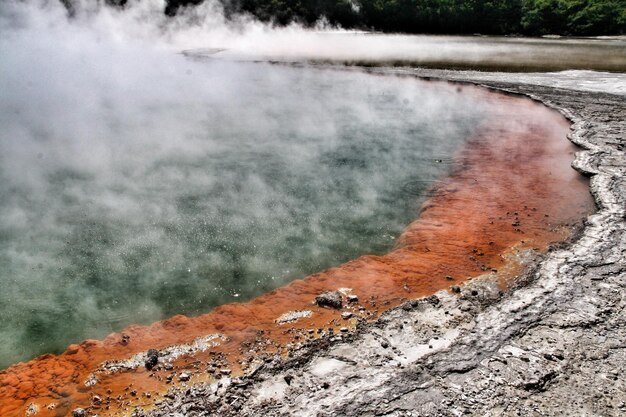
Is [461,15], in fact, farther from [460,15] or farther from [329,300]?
[329,300]

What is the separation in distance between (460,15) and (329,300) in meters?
41.2

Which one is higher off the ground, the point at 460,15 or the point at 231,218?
the point at 460,15

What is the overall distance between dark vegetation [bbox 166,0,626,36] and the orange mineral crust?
34001 millimetres

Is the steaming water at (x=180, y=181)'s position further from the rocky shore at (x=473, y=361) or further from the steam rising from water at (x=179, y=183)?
the rocky shore at (x=473, y=361)

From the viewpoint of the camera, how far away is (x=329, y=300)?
3895 millimetres

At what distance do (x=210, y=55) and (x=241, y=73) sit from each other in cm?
582

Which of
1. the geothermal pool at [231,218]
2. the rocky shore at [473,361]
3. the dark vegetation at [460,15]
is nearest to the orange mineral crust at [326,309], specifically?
the geothermal pool at [231,218]

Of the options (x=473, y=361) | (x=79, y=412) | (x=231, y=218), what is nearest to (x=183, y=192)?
(x=231, y=218)

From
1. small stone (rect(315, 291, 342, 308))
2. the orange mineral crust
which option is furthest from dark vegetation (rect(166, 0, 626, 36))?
small stone (rect(315, 291, 342, 308))

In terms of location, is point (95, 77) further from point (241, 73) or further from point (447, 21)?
point (447, 21)

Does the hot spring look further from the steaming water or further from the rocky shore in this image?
the rocky shore

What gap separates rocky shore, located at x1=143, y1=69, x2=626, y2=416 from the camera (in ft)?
9.25

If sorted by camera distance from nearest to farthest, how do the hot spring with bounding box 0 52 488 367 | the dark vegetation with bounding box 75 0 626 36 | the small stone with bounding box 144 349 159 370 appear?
the small stone with bounding box 144 349 159 370 → the hot spring with bounding box 0 52 488 367 → the dark vegetation with bounding box 75 0 626 36

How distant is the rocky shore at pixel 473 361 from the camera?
9.25 feet
